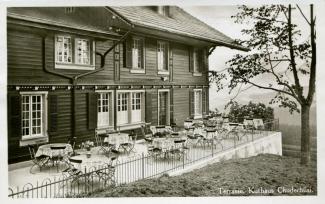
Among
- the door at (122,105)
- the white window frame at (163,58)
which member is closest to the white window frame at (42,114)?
the door at (122,105)

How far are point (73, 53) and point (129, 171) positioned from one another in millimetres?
2333

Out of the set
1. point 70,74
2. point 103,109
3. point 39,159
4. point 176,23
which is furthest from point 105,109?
point 176,23

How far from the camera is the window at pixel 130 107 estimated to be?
6746 millimetres

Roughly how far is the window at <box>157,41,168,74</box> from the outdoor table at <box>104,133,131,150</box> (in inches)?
58.7

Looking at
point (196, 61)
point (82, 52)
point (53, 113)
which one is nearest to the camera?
point (53, 113)

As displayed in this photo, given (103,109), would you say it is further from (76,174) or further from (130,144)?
(76,174)

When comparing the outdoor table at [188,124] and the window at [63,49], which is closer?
the window at [63,49]

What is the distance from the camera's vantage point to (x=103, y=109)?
654 centimetres

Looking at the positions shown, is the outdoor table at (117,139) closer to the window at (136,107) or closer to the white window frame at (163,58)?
the window at (136,107)

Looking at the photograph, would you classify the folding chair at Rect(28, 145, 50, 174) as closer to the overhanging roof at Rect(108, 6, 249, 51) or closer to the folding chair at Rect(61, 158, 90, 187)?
the folding chair at Rect(61, 158, 90, 187)

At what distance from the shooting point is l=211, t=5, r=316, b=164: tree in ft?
16.3

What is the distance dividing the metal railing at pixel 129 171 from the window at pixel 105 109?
92cm

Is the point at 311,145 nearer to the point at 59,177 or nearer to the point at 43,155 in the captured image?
the point at 59,177

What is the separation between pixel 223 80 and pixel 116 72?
7.05ft
